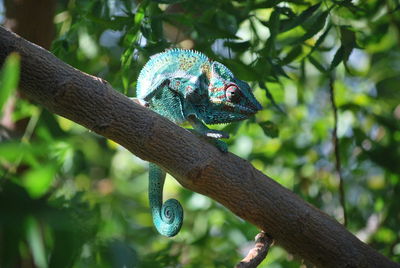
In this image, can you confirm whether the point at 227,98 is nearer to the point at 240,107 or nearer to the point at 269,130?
the point at 240,107

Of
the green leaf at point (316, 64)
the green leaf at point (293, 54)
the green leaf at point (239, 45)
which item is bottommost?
the green leaf at point (293, 54)

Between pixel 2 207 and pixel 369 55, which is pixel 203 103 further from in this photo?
pixel 369 55

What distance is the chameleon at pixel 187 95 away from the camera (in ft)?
6.83

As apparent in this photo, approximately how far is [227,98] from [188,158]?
0.35 metres

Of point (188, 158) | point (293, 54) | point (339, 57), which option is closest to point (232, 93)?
Result: point (188, 158)

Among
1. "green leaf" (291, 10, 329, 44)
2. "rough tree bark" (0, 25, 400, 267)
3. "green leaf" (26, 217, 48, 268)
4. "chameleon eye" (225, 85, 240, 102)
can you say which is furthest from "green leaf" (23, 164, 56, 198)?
"green leaf" (291, 10, 329, 44)

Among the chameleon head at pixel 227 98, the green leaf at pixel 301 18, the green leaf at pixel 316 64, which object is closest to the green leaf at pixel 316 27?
the green leaf at pixel 301 18

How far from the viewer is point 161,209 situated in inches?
80.8

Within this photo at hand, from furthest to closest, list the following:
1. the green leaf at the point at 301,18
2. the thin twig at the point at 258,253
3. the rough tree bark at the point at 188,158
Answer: the green leaf at the point at 301,18 < the thin twig at the point at 258,253 < the rough tree bark at the point at 188,158

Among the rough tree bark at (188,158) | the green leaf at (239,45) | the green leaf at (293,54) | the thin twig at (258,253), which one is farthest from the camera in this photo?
the green leaf at (293,54)

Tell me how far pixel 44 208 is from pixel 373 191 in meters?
2.94

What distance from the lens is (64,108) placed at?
5.74 feet

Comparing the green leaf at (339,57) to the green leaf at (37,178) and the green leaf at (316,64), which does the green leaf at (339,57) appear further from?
the green leaf at (37,178)

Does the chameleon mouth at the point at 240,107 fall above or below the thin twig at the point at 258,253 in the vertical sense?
above
